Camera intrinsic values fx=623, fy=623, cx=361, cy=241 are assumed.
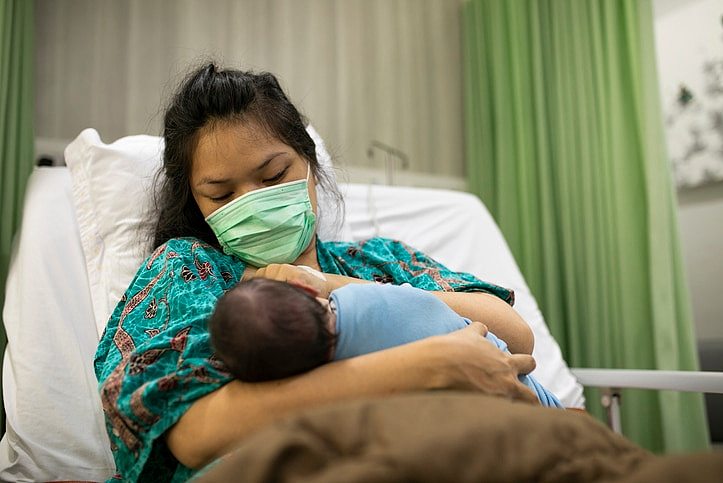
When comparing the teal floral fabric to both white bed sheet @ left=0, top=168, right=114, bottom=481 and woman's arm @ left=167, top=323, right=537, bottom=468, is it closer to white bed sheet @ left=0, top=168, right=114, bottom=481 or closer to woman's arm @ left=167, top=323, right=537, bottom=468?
woman's arm @ left=167, top=323, right=537, bottom=468

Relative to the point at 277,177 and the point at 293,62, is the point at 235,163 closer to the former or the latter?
the point at 277,177

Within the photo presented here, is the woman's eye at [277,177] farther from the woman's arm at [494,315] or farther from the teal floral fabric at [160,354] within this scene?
the woman's arm at [494,315]

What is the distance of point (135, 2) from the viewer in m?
2.66

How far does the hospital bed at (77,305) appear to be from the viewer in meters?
1.30

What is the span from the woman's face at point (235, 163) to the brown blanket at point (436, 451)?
27.6 inches

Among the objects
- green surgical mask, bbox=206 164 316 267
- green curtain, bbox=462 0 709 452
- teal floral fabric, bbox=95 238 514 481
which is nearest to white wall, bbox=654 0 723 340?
green curtain, bbox=462 0 709 452

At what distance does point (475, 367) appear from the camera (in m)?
0.88

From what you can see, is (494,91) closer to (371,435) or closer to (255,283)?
(255,283)

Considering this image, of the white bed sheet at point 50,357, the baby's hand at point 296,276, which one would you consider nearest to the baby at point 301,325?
the baby's hand at point 296,276

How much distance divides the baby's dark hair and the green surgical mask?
0.33 m

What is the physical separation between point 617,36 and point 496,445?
100 inches

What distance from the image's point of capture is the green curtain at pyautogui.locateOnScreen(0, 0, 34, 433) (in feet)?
6.41

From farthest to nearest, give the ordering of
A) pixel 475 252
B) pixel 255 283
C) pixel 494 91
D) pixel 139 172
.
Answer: pixel 494 91
pixel 475 252
pixel 139 172
pixel 255 283

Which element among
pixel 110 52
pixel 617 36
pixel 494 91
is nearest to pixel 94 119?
pixel 110 52
